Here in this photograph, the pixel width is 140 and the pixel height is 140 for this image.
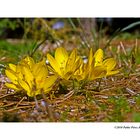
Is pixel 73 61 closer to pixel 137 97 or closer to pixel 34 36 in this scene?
pixel 137 97

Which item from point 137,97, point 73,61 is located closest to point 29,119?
point 73,61

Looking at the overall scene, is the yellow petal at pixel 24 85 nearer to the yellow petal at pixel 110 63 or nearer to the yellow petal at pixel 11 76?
the yellow petal at pixel 11 76

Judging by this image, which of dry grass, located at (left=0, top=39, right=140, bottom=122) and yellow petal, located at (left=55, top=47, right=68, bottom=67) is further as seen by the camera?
yellow petal, located at (left=55, top=47, right=68, bottom=67)

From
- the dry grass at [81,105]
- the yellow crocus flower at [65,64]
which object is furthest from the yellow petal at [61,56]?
the dry grass at [81,105]

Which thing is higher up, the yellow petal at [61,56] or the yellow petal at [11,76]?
the yellow petal at [61,56]

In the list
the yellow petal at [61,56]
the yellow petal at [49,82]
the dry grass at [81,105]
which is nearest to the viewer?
the dry grass at [81,105]

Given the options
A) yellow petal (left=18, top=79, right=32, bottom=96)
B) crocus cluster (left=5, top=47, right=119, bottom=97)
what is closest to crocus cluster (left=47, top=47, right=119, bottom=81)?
crocus cluster (left=5, top=47, right=119, bottom=97)

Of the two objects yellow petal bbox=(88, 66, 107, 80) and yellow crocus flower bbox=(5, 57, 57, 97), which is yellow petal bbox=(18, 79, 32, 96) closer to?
yellow crocus flower bbox=(5, 57, 57, 97)

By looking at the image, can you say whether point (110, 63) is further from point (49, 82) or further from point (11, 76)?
point (11, 76)
